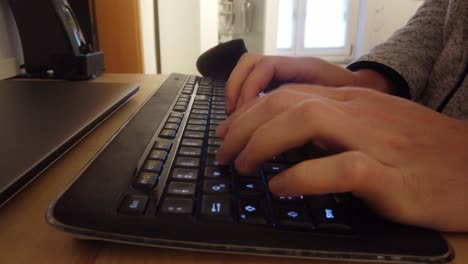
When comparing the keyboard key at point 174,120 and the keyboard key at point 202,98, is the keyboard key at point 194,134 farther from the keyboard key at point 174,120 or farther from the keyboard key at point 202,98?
the keyboard key at point 202,98

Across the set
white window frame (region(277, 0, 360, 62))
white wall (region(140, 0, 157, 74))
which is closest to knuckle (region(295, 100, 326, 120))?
white wall (region(140, 0, 157, 74))

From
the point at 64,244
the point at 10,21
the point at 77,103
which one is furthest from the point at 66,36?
the point at 64,244

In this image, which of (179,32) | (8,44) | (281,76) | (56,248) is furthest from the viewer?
(179,32)

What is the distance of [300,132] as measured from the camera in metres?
0.25

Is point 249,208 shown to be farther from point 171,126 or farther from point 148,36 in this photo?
point 148,36

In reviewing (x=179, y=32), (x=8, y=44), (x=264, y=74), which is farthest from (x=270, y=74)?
(x=179, y=32)

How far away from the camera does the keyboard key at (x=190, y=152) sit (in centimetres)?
30

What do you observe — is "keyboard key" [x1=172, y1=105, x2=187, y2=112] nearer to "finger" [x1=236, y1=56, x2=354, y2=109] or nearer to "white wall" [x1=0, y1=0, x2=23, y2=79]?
"finger" [x1=236, y1=56, x2=354, y2=109]

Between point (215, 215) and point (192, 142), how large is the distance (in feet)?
0.44

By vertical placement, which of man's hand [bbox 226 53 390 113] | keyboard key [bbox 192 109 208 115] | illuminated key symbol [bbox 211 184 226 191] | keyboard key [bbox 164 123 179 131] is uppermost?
man's hand [bbox 226 53 390 113]

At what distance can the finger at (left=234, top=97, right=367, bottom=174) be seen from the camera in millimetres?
256

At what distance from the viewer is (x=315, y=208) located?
23cm

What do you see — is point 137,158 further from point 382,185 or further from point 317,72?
point 317,72

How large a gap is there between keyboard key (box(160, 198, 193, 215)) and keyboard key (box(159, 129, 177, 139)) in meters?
0.13
